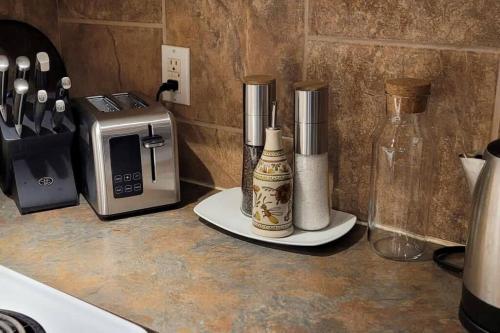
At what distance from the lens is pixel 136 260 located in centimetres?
110

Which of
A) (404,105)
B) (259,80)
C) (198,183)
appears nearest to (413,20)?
(404,105)

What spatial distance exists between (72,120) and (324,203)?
1.70 ft

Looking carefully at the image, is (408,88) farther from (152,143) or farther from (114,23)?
(114,23)

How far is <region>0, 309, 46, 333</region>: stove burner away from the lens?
3.02 ft

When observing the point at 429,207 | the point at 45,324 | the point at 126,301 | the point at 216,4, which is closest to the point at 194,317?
the point at 126,301

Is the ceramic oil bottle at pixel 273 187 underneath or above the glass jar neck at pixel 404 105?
underneath

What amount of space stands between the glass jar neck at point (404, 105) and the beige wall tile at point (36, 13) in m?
0.91

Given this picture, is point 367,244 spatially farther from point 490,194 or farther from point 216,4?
point 216,4

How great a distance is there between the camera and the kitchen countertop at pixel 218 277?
92 cm

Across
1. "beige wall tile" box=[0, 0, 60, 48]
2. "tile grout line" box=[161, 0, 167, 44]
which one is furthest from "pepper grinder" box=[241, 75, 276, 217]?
"beige wall tile" box=[0, 0, 60, 48]

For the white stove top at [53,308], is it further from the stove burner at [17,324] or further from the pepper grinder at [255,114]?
the pepper grinder at [255,114]

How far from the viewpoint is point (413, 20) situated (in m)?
1.07

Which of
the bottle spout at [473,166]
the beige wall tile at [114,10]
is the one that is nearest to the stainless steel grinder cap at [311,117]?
the bottle spout at [473,166]

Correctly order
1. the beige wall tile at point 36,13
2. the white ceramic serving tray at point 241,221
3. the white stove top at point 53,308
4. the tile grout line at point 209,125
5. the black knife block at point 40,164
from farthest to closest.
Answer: the beige wall tile at point 36,13 < the tile grout line at point 209,125 < the black knife block at point 40,164 < the white ceramic serving tray at point 241,221 < the white stove top at point 53,308
